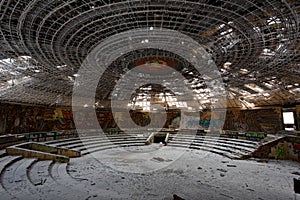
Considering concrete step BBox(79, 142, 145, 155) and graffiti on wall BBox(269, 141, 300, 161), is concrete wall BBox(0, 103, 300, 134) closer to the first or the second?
graffiti on wall BBox(269, 141, 300, 161)

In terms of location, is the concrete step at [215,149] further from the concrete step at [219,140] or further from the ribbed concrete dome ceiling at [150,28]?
the ribbed concrete dome ceiling at [150,28]

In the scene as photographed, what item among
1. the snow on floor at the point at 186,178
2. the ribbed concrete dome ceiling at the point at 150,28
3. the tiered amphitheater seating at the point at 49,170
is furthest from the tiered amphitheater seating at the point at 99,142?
the ribbed concrete dome ceiling at the point at 150,28

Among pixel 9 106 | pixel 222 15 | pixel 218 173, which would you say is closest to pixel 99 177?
pixel 218 173

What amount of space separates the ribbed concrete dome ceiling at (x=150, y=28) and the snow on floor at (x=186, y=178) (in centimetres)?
893

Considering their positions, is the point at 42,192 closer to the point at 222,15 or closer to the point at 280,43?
the point at 222,15

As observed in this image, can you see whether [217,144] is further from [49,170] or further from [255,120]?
[49,170]

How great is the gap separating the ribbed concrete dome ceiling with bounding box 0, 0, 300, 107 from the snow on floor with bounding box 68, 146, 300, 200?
8.93 meters

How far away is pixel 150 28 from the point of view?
10883 millimetres

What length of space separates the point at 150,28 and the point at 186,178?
1057 centimetres

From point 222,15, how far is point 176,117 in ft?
91.0

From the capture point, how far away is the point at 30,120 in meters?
23.3

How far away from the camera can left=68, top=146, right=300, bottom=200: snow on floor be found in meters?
9.43

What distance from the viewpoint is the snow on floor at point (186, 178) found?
943cm

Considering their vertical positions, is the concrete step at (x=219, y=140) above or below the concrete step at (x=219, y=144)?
above
